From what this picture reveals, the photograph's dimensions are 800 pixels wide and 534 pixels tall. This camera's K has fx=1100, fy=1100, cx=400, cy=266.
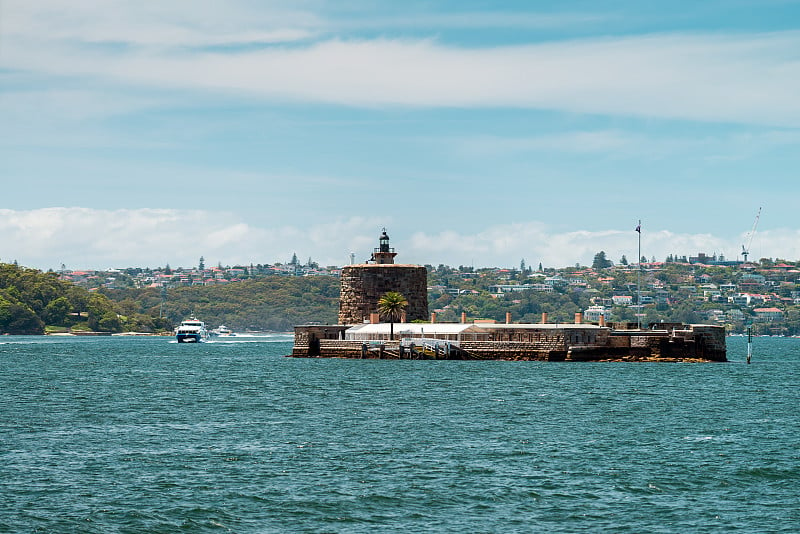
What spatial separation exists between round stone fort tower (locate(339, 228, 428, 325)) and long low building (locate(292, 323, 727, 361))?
5.89 m

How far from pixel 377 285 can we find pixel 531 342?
76.3 feet

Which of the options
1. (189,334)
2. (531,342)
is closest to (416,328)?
(531,342)

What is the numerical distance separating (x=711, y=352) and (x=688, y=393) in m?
31.0

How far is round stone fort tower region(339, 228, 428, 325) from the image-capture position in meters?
114

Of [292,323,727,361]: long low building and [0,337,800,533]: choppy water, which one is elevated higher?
[292,323,727,361]: long low building

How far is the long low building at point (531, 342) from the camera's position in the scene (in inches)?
3740

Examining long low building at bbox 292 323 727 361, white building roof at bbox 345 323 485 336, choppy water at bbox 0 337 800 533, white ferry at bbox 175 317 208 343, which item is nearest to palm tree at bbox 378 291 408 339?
white building roof at bbox 345 323 485 336

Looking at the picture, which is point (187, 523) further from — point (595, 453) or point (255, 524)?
point (595, 453)

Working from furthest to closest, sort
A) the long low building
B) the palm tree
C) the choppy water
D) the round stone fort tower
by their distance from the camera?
1. the round stone fort tower
2. the palm tree
3. the long low building
4. the choppy water

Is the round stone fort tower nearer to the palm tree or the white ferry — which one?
the palm tree

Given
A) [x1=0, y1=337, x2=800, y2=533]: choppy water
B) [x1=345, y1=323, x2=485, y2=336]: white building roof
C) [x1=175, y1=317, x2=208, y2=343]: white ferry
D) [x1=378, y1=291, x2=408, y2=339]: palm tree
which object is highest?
[x1=378, y1=291, x2=408, y2=339]: palm tree

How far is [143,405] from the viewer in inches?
2344

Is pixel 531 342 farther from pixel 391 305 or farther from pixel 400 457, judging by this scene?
pixel 400 457

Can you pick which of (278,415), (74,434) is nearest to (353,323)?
(278,415)
